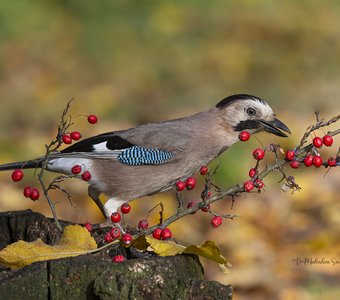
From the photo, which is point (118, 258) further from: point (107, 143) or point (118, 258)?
point (107, 143)

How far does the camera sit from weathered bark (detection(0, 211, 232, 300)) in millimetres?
4078

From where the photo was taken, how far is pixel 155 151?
250 inches

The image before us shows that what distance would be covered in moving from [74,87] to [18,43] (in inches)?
89.7

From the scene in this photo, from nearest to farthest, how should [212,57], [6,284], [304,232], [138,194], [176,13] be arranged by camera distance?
[6,284] → [138,194] → [304,232] → [212,57] → [176,13]

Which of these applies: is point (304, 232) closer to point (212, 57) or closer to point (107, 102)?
point (107, 102)

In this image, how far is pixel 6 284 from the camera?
13.5 ft

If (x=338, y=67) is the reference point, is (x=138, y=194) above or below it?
below

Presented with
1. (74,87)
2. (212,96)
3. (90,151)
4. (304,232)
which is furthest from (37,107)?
(90,151)

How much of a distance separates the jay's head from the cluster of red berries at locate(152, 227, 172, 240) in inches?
64.7

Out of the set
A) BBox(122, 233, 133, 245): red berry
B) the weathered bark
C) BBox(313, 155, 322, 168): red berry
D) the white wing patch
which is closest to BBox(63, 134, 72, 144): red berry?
the white wing patch

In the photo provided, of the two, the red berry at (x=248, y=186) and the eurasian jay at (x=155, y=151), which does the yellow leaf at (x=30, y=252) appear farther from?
the eurasian jay at (x=155, y=151)

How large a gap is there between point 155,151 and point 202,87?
7.20m

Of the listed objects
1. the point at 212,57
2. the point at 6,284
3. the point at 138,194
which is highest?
the point at 212,57

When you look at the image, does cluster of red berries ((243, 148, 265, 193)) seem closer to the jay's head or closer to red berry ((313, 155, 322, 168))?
red berry ((313, 155, 322, 168))
